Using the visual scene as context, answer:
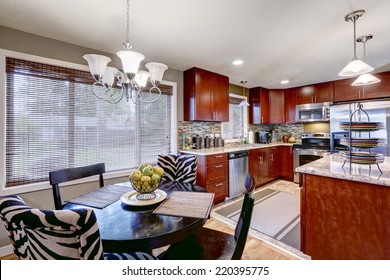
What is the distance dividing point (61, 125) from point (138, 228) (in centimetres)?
178

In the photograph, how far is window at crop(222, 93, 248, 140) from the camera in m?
4.07

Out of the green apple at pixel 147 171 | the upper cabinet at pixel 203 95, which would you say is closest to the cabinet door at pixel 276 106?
the upper cabinet at pixel 203 95

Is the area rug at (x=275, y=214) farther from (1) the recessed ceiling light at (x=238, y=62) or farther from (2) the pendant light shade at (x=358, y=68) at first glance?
(1) the recessed ceiling light at (x=238, y=62)

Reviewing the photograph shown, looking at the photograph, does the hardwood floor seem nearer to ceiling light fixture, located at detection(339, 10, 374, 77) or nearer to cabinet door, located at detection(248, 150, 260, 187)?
cabinet door, located at detection(248, 150, 260, 187)

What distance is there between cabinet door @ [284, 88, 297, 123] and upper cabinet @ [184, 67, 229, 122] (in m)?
1.98

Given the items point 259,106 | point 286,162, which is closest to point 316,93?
point 259,106

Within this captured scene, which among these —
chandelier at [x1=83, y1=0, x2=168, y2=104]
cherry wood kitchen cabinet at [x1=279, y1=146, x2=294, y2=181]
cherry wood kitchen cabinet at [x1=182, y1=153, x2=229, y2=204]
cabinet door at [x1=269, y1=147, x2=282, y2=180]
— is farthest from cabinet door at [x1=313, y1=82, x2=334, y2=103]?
chandelier at [x1=83, y1=0, x2=168, y2=104]

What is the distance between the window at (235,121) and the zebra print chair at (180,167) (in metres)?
2.09

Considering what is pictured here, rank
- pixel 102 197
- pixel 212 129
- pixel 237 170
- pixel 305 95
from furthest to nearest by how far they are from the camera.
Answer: pixel 305 95
pixel 212 129
pixel 237 170
pixel 102 197

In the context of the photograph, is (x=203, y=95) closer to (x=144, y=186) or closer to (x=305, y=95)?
(x=144, y=186)

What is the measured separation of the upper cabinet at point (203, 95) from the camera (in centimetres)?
299

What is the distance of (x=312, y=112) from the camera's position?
4051mm
